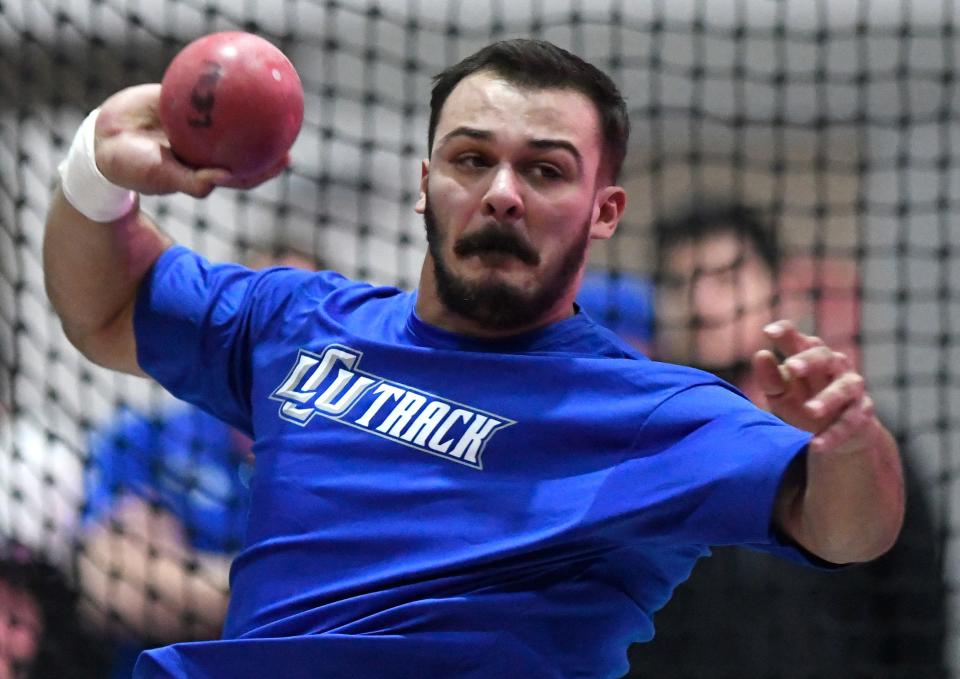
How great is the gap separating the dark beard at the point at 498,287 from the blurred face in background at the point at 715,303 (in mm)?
1174

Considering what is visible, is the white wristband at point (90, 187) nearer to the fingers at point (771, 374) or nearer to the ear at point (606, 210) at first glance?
the ear at point (606, 210)

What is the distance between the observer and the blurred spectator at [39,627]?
99.3 inches

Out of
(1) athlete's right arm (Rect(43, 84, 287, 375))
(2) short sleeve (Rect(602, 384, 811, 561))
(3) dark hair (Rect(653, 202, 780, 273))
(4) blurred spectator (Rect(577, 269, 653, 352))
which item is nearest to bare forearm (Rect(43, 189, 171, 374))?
(1) athlete's right arm (Rect(43, 84, 287, 375))

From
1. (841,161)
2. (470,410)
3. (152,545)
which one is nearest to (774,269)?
(841,161)

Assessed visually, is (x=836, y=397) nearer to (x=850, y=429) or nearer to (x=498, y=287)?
(x=850, y=429)

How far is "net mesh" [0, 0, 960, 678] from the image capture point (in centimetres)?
260

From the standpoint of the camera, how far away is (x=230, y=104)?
4.85ft

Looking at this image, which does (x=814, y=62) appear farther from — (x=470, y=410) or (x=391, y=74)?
(x=470, y=410)

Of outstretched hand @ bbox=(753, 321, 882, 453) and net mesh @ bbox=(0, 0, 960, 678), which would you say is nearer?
outstretched hand @ bbox=(753, 321, 882, 453)

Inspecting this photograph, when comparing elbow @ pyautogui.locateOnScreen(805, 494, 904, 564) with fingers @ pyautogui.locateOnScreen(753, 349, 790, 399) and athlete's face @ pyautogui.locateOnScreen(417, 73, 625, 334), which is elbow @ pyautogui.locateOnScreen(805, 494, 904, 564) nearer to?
fingers @ pyautogui.locateOnScreen(753, 349, 790, 399)

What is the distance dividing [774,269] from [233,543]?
114cm

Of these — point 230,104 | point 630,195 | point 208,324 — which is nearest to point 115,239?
point 208,324

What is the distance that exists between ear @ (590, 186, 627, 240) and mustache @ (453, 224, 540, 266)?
0.12 metres

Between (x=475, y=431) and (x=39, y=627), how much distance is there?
144cm
